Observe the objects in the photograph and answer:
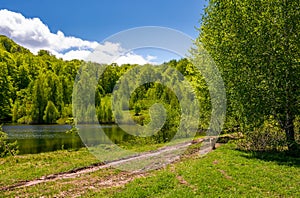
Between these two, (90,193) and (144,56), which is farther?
(144,56)

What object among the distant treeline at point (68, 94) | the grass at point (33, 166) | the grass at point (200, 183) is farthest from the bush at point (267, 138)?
the grass at point (33, 166)

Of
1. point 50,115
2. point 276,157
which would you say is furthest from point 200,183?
point 50,115

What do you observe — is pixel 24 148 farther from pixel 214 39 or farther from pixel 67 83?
pixel 67 83

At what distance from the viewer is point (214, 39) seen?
88.7ft

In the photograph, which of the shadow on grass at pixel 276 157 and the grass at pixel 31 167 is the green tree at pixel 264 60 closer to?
the shadow on grass at pixel 276 157

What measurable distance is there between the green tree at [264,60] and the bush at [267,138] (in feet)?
3.21

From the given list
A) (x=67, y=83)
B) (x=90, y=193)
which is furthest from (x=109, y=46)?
(x=67, y=83)

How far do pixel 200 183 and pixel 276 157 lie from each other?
997cm

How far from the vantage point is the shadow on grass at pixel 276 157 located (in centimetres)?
2083

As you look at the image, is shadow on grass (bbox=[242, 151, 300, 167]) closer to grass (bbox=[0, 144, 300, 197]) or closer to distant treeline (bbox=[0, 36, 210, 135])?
grass (bbox=[0, 144, 300, 197])

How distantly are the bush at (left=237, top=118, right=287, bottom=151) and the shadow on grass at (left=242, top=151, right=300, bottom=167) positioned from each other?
106 centimetres

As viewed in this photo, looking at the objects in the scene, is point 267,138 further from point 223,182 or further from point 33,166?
point 33,166

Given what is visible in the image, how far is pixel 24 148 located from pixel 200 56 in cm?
2889

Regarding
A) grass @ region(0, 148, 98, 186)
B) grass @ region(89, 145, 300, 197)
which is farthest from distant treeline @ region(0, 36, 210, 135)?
grass @ region(89, 145, 300, 197)
